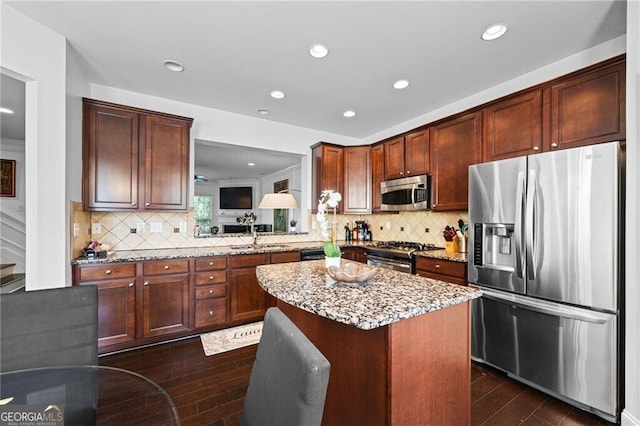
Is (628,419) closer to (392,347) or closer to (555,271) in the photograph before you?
(555,271)

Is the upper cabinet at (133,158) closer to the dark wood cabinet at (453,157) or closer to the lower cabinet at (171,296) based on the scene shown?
the lower cabinet at (171,296)

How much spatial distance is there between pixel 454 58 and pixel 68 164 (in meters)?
Result: 3.37

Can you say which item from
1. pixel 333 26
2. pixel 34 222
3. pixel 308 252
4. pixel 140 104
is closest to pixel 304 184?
pixel 308 252

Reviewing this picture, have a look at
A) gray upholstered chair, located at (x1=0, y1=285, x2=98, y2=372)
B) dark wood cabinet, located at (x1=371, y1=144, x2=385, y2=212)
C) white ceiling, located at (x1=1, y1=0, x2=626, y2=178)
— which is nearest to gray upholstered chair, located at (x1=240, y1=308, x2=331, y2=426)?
gray upholstered chair, located at (x1=0, y1=285, x2=98, y2=372)

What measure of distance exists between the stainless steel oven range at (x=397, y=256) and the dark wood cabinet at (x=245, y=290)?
1.42 metres

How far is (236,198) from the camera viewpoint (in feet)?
19.9

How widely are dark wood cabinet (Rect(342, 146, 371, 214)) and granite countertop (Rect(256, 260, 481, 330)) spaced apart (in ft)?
8.35

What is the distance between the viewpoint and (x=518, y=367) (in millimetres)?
2162

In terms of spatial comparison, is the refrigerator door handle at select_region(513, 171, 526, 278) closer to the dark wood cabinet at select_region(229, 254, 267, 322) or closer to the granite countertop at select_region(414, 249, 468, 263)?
the granite countertop at select_region(414, 249, 468, 263)

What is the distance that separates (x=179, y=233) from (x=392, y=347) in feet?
10.1

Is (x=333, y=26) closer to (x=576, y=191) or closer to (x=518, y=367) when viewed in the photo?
(x=576, y=191)

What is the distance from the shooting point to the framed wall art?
4.33 metres

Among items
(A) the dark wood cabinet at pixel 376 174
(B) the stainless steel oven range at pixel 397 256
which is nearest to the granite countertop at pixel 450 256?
(B) the stainless steel oven range at pixel 397 256

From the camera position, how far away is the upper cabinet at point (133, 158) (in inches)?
Answer: 106
